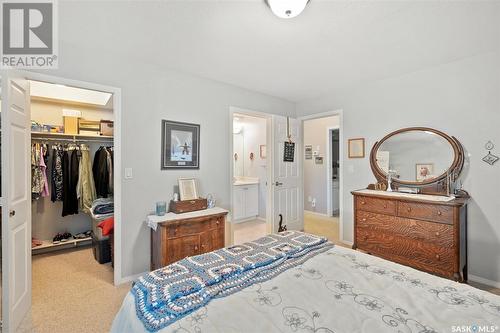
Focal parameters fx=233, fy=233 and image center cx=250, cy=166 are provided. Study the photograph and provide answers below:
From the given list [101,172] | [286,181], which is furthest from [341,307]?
[101,172]

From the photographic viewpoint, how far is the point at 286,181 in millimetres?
4094

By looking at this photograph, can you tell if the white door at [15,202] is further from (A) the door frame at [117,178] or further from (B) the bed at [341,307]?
(B) the bed at [341,307]

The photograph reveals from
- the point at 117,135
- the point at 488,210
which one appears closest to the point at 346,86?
the point at 488,210

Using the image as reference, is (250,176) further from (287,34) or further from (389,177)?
(287,34)

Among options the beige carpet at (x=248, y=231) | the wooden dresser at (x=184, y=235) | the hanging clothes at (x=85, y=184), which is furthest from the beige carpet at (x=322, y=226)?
the hanging clothes at (x=85, y=184)

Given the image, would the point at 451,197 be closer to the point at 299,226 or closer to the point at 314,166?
the point at 299,226

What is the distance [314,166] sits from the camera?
570cm

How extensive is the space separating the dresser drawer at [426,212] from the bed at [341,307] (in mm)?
1374

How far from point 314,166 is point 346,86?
2.52 metres

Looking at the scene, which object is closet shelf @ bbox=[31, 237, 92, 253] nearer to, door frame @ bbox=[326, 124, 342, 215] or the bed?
the bed

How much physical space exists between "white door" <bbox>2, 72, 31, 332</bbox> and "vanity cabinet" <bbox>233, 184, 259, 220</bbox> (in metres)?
3.24

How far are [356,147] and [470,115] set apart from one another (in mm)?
1288

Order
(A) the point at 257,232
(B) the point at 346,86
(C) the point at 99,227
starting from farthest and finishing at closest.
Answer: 1. (A) the point at 257,232
2. (B) the point at 346,86
3. (C) the point at 99,227

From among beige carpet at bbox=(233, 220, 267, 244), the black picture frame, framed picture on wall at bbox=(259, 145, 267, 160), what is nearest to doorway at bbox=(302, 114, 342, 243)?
framed picture on wall at bbox=(259, 145, 267, 160)
